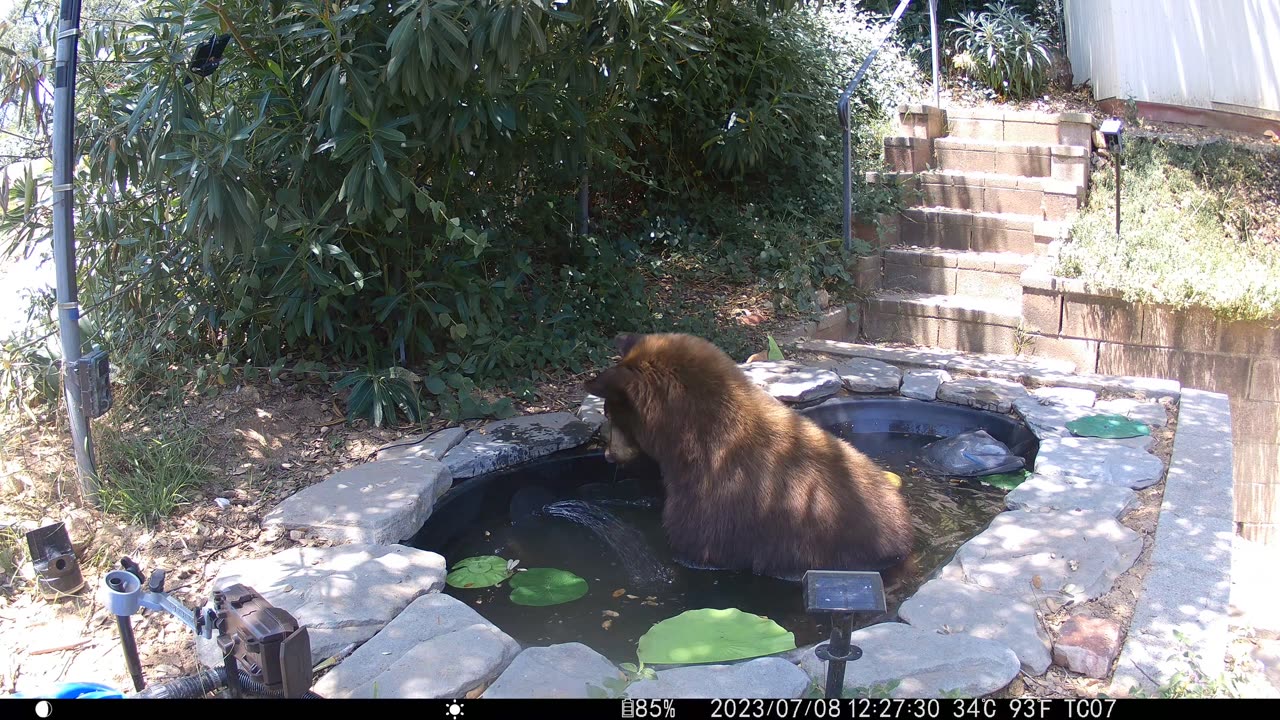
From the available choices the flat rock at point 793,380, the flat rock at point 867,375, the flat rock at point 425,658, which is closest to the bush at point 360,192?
the flat rock at point 793,380

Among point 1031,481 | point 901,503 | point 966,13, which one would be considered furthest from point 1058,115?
point 901,503

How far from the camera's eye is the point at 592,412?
18.7 feet

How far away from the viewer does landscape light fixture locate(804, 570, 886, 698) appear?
2592 millimetres

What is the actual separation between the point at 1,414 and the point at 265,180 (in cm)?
189

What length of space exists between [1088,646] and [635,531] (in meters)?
2.15

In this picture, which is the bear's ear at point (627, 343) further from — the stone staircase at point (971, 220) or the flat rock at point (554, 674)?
the stone staircase at point (971, 220)

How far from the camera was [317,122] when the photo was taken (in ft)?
15.8

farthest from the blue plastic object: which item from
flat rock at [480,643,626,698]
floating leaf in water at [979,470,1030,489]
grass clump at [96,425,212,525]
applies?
floating leaf in water at [979,470,1030,489]

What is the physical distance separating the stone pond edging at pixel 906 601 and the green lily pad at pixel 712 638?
0.21 m

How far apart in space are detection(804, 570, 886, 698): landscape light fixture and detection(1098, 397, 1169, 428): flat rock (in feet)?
11.7

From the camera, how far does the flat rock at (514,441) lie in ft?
16.4

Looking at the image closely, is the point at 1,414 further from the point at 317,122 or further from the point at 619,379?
the point at 619,379

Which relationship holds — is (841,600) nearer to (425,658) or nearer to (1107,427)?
(425,658)

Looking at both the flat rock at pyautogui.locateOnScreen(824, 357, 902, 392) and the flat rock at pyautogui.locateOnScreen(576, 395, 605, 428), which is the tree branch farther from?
the flat rock at pyautogui.locateOnScreen(824, 357, 902, 392)
